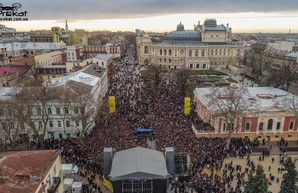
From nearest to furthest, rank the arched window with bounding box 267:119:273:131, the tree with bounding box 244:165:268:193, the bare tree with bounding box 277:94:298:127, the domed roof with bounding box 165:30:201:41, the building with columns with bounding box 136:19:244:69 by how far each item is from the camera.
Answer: the tree with bounding box 244:165:268:193
the bare tree with bounding box 277:94:298:127
the arched window with bounding box 267:119:273:131
the building with columns with bounding box 136:19:244:69
the domed roof with bounding box 165:30:201:41

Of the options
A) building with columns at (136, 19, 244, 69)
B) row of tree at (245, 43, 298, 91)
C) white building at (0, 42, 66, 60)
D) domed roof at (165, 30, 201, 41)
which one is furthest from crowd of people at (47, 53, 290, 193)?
domed roof at (165, 30, 201, 41)

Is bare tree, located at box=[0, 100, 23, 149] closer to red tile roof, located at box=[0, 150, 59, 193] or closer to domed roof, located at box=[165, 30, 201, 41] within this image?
red tile roof, located at box=[0, 150, 59, 193]

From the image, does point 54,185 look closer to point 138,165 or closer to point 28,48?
point 138,165

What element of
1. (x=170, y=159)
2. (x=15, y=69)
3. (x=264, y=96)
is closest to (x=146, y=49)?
(x=15, y=69)

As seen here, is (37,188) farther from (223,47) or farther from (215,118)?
(223,47)

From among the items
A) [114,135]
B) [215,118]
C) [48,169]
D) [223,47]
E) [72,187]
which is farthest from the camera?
[223,47]

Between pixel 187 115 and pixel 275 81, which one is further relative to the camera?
pixel 275 81

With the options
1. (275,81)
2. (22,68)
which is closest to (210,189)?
(275,81)
